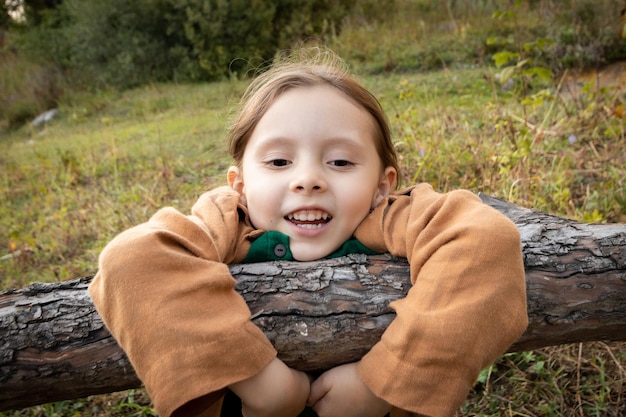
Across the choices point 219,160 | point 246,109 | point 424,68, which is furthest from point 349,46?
point 246,109

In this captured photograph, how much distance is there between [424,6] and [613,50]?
453 centimetres

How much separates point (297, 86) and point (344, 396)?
91 centimetres

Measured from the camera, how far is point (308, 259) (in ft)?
4.85

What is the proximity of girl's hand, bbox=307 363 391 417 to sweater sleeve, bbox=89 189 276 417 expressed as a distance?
18 centimetres

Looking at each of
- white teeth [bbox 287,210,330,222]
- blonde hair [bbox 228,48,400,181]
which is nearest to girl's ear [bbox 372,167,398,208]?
blonde hair [bbox 228,48,400,181]

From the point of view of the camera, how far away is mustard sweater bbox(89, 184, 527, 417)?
1.07 meters

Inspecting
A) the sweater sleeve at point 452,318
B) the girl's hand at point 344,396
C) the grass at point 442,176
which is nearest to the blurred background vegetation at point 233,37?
the grass at point 442,176

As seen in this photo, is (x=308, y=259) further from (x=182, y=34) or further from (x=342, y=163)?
(x=182, y=34)

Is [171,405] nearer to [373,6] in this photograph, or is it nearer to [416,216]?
[416,216]

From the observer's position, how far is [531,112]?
12.1ft

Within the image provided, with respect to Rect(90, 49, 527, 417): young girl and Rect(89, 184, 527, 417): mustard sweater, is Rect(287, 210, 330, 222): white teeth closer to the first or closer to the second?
Rect(90, 49, 527, 417): young girl

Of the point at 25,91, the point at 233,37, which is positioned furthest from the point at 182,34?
the point at 25,91

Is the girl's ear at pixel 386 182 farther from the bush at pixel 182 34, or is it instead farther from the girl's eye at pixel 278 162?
the bush at pixel 182 34

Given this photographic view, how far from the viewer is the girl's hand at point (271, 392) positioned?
114cm
